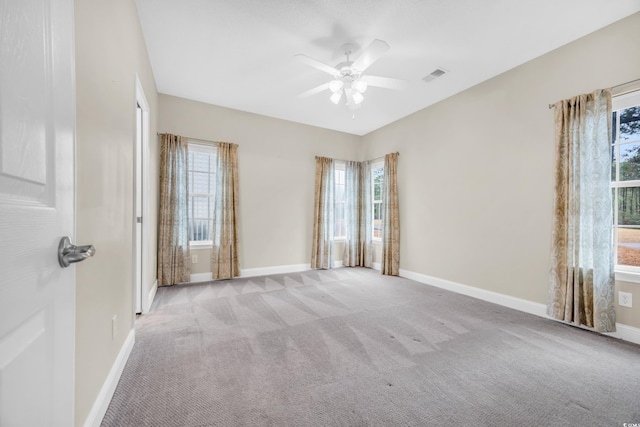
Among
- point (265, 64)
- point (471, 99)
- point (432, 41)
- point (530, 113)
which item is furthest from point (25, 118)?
point (471, 99)

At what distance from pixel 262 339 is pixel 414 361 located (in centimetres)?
127

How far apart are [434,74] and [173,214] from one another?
4.09 metres

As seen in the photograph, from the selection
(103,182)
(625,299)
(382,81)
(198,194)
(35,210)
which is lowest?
(625,299)

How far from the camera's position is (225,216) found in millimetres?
4121

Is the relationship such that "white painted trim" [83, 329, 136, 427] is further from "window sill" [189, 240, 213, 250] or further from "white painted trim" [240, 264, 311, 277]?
"white painted trim" [240, 264, 311, 277]

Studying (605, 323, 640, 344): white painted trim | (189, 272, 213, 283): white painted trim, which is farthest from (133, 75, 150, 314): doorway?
(605, 323, 640, 344): white painted trim

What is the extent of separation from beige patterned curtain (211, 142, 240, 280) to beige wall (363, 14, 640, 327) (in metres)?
3.04

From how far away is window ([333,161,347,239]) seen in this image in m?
5.36

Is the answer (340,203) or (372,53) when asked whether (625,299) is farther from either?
(340,203)

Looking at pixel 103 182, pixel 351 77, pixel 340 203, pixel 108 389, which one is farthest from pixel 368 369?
pixel 340 203

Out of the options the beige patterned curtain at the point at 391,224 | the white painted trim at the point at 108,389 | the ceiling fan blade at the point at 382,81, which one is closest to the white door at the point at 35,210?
the white painted trim at the point at 108,389

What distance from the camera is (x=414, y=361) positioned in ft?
6.33

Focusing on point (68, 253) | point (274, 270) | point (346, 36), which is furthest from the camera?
point (274, 270)

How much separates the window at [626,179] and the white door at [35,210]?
12.8ft
